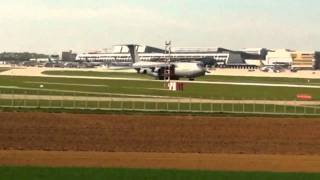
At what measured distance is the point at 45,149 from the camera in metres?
31.0

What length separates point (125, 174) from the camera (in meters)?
22.6

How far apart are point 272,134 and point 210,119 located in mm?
6268

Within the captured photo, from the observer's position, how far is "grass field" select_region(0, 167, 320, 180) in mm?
21406

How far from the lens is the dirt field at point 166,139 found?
28.4 metres

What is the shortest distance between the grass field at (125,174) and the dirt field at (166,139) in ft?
7.31

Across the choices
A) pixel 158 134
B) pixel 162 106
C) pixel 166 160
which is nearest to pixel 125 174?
pixel 166 160

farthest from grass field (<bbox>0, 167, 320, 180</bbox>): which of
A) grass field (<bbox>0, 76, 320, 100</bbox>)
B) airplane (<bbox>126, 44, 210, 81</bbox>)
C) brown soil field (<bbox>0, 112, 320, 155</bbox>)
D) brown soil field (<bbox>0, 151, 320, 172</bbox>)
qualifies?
airplane (<bbox>126, 44, 210, 81</bbox>)

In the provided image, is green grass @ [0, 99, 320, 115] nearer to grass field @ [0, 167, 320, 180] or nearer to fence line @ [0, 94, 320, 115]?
fence line @ [0, 94, 320, 115]

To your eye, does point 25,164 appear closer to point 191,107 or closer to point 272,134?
point 272,134

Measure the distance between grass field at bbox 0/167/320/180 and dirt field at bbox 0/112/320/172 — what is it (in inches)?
87.7

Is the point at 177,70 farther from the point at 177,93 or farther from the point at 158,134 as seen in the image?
the point at 158,134

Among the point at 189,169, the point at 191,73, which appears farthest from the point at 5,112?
the point at 191,73

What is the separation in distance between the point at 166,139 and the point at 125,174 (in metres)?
13.4

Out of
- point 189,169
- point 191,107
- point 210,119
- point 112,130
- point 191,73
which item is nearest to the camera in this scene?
point 189,169
